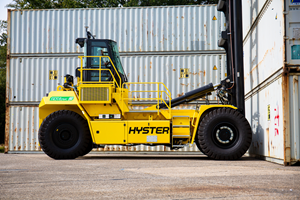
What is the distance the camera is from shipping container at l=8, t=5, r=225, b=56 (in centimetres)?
1372

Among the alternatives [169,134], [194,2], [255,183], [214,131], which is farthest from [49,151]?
[194,2]

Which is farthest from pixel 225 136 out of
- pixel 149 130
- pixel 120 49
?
pixel 120 49

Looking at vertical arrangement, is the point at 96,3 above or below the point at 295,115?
above

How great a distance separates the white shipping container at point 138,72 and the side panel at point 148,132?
11.9ft

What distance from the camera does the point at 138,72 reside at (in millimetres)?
13641

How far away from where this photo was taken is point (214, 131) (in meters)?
9.64

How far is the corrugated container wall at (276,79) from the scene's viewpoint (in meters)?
7.70

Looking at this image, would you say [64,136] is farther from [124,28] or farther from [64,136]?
[124,28]

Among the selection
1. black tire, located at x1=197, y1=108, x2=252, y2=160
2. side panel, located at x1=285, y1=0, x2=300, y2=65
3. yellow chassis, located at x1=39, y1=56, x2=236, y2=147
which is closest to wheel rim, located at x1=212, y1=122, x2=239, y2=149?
black tire, located at x1=197, y1=108, x2=252, y2=160

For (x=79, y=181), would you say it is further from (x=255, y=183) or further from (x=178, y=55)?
(x=178, y=55)

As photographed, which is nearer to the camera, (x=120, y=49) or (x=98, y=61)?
(x=98, y=61)

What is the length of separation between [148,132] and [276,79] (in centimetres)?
359

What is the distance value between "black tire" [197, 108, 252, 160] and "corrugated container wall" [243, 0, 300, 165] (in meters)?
0.61

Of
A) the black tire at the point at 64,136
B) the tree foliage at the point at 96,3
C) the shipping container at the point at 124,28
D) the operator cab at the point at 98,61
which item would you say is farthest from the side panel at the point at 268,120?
the tree foliage at the point at 96,3
